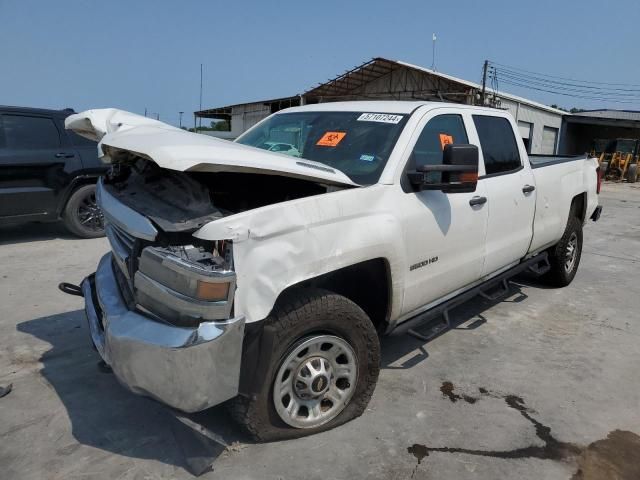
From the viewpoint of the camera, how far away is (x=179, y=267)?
2.21 meters

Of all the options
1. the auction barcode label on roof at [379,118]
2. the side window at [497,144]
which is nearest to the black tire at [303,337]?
the auction barcode label on roof at [379,118]

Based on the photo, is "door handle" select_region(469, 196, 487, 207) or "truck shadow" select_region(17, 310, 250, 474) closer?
"truck shadow" select_region(17, 310, 250, 474)

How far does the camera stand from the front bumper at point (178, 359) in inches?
86.7

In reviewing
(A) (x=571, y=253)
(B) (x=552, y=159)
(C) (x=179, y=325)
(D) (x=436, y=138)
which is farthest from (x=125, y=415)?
(B) (x=552, y=159)

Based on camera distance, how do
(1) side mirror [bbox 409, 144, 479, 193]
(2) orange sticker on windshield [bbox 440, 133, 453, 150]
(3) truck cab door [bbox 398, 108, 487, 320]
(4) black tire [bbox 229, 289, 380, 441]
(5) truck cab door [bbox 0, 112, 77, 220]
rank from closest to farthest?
(4) black tire [bbox 229, 289, 380, 441] < (1) side mirror [bbox 409, 144, 479, 193] < (3) truck cab door [bbox 398, 108, 487, 320] < (2) orange sticker on windshield [bbox 440, 133, 453, 150] < (5) truck cab door [bbox 0, 112, 77, 220]

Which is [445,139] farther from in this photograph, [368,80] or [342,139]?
[368,80]

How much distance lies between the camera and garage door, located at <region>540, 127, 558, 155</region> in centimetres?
2991

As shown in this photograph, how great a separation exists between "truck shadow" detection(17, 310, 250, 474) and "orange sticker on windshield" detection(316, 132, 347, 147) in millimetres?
1877

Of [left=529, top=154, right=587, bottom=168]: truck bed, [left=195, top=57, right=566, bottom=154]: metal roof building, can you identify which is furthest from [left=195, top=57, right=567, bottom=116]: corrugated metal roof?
[left=529, top=154, right=587, bottom=168]: truck bed

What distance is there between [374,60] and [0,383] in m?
23.7

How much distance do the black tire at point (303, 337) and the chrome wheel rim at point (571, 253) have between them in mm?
3748

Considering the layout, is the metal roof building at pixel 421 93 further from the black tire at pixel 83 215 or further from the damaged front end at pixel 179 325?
the damaged front end at pixel 179 325

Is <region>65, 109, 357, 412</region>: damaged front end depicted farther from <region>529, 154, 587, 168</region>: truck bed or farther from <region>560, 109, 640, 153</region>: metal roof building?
<region>560, 109, 640, 153</region>: metal roof building

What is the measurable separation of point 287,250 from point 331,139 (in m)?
1.40
